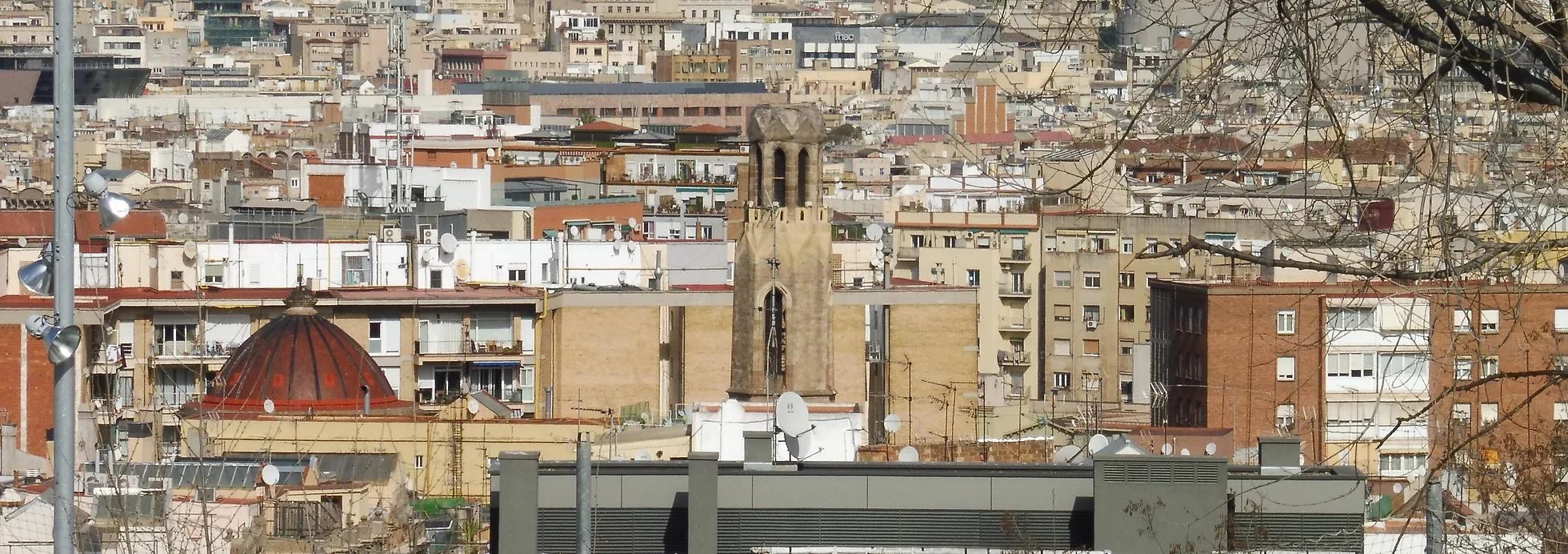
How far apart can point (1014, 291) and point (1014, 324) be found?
2.24 feet

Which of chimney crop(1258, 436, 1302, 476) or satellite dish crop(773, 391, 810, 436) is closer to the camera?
chimney crop(1258, 436, 1302, 476)

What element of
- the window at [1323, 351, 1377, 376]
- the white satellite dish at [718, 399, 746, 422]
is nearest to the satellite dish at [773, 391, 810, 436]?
the white satellite dish at [718, 399, 746, 422]

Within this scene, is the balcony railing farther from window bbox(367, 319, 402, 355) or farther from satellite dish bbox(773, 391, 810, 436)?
satellite dish bbox(773, 391, 810, 436)

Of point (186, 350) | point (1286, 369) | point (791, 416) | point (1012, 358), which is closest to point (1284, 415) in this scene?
point (1286, 369)

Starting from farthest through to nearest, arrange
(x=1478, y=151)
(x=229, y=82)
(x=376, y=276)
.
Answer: (x=229, y=82) < (x=376, y=276) < (x=1478, y=151)

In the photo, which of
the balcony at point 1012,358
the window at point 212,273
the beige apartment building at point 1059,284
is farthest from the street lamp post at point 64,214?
the balcony at point 1012,358

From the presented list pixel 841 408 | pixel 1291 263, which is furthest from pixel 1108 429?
pixel 1291 263

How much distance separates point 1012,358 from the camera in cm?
5209

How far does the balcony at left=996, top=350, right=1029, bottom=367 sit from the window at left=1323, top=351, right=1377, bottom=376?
15439mm

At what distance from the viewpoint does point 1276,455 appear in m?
18.7

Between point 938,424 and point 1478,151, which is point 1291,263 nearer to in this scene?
point 1478,151

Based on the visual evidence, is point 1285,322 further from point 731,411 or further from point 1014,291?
point 1014,291

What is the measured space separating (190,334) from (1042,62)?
282ft

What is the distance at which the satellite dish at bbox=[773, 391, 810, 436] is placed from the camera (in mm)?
21812
